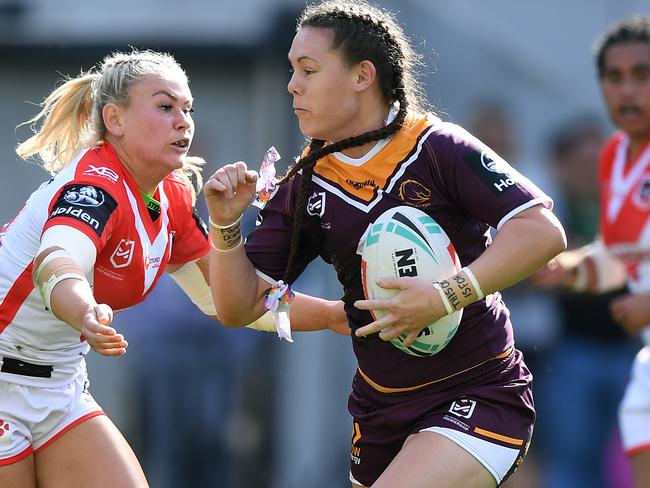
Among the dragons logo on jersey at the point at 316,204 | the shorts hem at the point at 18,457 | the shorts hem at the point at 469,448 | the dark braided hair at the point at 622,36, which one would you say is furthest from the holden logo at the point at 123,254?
the dark braided hair at the point at 622,36

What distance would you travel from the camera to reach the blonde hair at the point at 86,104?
4930 mm

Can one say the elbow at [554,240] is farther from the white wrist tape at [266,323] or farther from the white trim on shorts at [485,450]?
the white wrist tape at [266,323]

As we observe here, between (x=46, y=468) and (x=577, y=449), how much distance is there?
4.53 meters

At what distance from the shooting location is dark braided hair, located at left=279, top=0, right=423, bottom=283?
15.1 feet

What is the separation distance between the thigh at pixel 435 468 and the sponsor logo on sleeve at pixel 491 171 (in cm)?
87

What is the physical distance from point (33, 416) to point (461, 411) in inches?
61.9

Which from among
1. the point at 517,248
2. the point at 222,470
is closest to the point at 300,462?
the point at 222,470

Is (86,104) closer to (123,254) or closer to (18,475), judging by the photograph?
(123,254)

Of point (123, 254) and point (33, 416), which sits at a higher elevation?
point (123, 254)

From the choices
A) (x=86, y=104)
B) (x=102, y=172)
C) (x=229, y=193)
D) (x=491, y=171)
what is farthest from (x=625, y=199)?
(x=102, y=172)

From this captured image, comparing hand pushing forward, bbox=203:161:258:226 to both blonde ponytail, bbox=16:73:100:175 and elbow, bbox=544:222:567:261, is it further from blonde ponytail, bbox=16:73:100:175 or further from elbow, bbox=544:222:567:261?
elbow, bbox=544:222:567:261

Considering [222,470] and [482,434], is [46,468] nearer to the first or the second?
[482,434]

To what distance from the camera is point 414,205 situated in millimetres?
4484

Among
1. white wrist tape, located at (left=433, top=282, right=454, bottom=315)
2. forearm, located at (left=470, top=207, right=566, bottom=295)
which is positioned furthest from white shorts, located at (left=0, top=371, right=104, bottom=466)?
forearm, located at (left=470, top=207, right=566, bottom=295)
